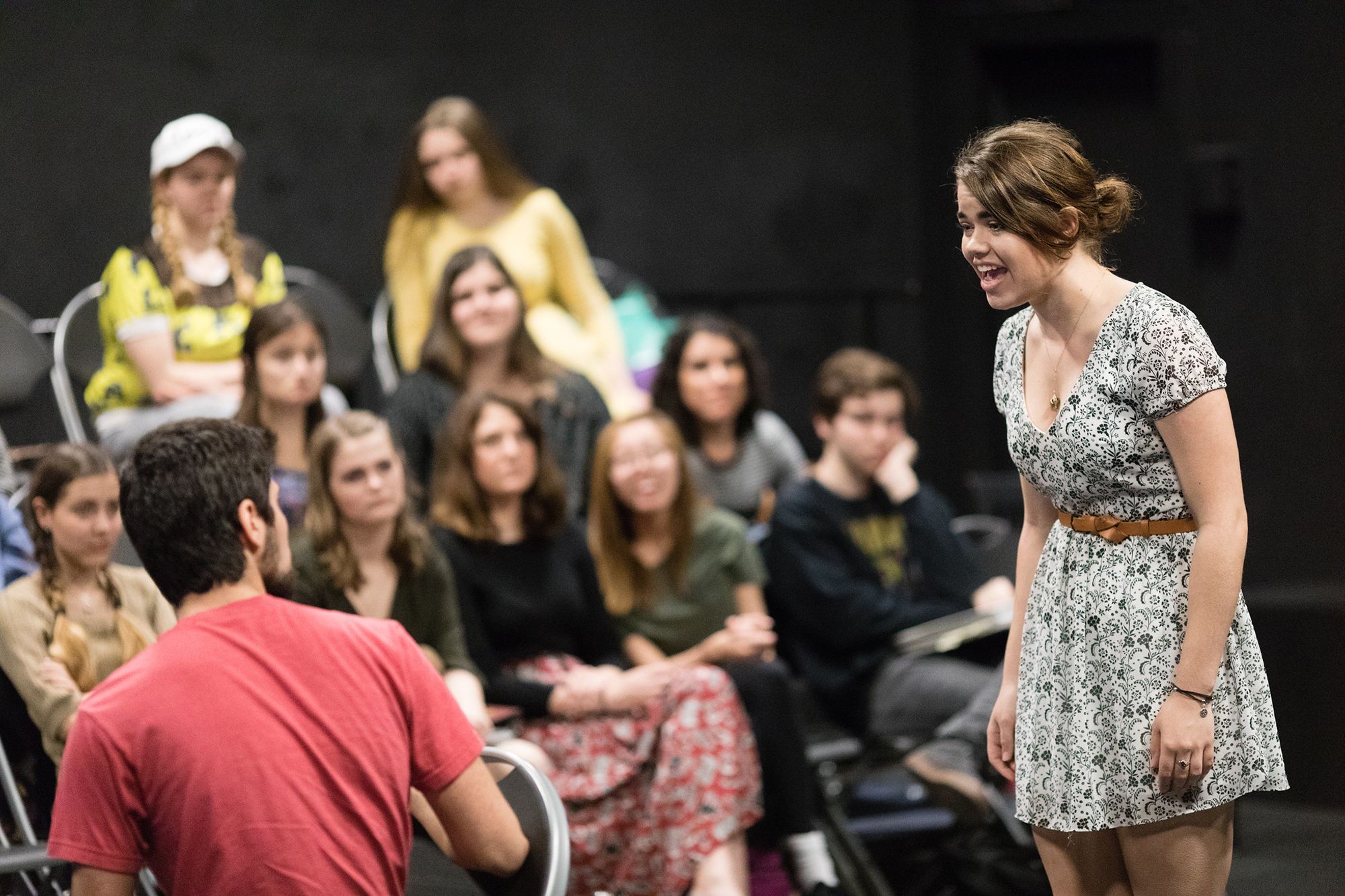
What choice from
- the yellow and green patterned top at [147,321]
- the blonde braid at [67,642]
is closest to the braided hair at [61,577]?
the blonde braid at [67,642]

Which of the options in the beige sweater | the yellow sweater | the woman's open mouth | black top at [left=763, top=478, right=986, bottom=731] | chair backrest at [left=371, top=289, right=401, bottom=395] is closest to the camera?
the woman's open mouth

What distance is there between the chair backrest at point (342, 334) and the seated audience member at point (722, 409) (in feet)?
2.72

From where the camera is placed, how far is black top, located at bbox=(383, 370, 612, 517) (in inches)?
154

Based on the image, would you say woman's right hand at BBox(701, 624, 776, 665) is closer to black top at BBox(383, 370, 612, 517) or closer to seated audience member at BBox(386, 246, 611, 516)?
black top at BBox(383, 370, 612, 517)

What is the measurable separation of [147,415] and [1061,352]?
2.44 m

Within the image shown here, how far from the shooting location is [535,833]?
1905mm

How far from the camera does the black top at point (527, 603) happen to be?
3318mm

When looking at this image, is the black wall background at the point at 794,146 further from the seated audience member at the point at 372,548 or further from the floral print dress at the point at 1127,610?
the floral print dress at the point at 1127,610

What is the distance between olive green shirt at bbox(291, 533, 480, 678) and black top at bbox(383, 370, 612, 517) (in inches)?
24.2

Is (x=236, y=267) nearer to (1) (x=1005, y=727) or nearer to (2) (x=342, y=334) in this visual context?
(2) (x=342, y=334)

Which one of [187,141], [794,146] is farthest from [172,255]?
[794,146]

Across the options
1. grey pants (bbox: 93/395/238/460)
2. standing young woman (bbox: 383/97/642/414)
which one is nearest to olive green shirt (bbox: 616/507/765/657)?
standing young woman (bbox: 383/97/642/414)

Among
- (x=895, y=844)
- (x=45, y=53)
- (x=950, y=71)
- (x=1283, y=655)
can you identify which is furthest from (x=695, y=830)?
(x=950, y=71)

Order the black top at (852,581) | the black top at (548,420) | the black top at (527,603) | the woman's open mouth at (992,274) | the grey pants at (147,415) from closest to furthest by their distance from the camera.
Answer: the woman's open mouth at (992,274)
the black top at (527,603)
the grey pants at (147,415)
the black top at (852,581)
the black top at (548,420)
